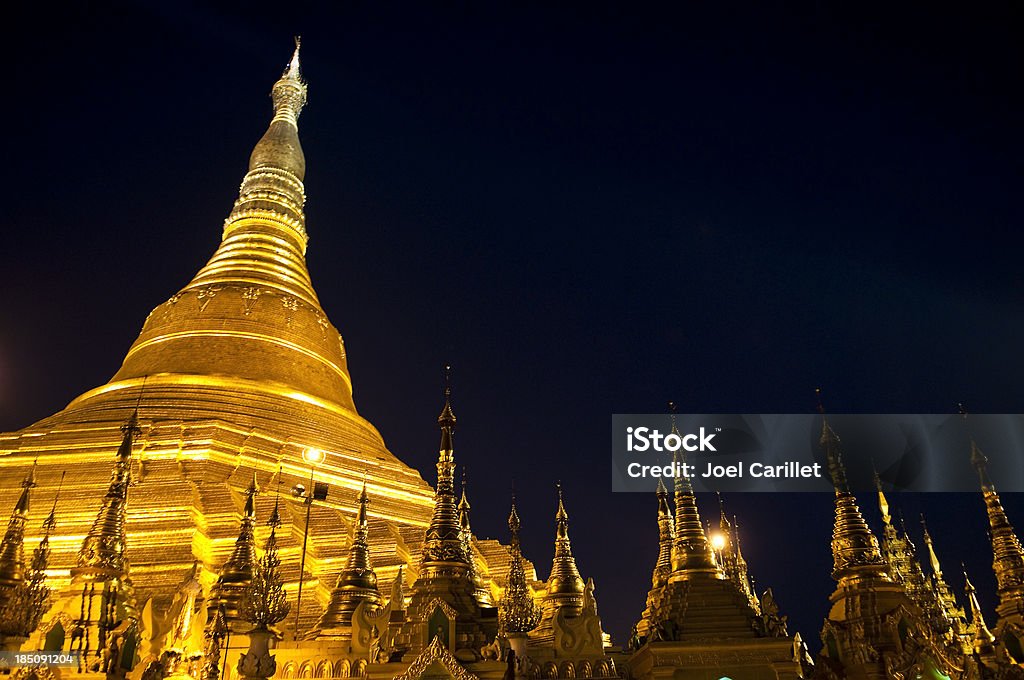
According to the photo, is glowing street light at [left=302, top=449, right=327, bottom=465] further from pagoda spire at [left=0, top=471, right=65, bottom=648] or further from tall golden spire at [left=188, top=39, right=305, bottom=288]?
pagoda spire at [left=0, top=471, right=65, bottom=648]

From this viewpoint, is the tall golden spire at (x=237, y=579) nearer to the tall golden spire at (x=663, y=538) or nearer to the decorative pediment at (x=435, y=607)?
the decorative pediment at (x=435, y=607)

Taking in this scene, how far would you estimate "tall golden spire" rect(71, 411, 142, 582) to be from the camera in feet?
34.6

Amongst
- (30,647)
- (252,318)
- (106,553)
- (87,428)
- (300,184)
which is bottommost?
(30,647)

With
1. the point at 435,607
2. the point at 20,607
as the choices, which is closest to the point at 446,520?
the point at 435,607

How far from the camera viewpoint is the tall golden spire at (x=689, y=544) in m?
10.3

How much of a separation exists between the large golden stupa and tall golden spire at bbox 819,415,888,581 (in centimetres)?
883

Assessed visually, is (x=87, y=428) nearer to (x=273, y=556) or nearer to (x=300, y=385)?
(x=300, y=385)

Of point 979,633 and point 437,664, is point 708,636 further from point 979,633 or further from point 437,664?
point 979,633

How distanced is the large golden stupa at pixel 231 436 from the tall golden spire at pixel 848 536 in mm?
8828

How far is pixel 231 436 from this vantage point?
2030 cm

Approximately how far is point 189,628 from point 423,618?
365 centimetres

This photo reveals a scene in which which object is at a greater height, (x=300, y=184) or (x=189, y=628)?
(x=300, y=184)

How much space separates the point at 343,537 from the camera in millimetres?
17953

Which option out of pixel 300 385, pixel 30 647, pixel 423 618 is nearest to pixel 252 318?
pixel 300 385
